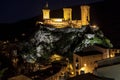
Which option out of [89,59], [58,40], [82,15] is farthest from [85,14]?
[89,59]

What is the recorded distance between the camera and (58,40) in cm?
4641

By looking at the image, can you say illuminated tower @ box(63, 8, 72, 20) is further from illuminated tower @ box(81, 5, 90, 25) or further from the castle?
illuminated tower @ box(81, 5, 90, 25)

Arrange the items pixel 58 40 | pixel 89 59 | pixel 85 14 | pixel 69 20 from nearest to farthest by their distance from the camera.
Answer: pixel 89 59 → pixel 58 40 → pixel 85 14 → pixel 69 20

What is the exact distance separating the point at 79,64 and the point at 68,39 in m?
13.3

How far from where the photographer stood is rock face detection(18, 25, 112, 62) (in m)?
42.5

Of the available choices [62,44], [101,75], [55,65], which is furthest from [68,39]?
[101,75]

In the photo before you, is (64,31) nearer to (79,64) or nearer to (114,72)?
(79,64)

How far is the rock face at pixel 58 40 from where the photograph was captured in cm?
4250

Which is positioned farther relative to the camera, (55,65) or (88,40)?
(88,40)

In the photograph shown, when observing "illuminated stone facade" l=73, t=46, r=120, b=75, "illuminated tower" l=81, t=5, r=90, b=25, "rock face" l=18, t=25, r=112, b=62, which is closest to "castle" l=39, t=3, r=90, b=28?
"illuminated tower" l=81, t=5, r=90, b=25

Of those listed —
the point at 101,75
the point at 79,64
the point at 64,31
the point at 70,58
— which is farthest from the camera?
the point at 64,31

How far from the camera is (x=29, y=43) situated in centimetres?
4766

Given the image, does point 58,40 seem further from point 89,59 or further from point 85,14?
point 89,59

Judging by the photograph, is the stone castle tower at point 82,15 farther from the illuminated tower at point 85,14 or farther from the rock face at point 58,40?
the rock face at point 58,40
